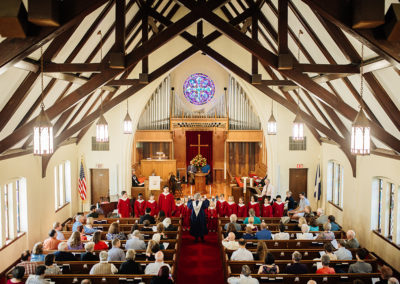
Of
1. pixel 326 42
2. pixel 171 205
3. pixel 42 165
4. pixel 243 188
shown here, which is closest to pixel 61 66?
pixel 42 165

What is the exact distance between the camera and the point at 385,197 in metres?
10.1

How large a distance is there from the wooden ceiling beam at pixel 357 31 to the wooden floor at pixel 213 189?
42.9 feet

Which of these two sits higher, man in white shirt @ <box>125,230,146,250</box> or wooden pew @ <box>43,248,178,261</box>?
man in white shirt @ <box>125,230,146,250</box>

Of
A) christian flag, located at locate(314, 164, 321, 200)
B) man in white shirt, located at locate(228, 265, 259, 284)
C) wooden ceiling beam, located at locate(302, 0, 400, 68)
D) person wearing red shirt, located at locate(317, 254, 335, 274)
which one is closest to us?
wooden ceiling beam, located at locate(302, 0, 400, 68)

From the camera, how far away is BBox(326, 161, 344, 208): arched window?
1358cm

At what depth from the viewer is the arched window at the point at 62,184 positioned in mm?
13148

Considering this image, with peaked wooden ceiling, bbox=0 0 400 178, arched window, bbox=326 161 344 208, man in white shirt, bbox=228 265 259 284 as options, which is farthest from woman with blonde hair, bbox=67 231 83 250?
arched window, bbox=326 161 344 208

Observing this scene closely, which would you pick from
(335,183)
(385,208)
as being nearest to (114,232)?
(385,208)

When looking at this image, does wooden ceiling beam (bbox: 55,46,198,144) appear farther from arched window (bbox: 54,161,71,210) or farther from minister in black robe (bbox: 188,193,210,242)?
minister in black robe (bbox: 188,193,210,242)

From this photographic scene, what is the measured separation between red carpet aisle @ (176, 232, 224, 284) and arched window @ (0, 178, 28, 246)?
4721 millimetres

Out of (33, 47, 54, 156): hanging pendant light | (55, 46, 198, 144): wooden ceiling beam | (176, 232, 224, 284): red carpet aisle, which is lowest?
(176, 232, 224, 284): red carpet aisle

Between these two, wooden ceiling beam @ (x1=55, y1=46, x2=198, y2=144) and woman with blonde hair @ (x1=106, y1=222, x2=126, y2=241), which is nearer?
woman with blonde hair @ (x1=106, y1=222, x2=126, y2=241)

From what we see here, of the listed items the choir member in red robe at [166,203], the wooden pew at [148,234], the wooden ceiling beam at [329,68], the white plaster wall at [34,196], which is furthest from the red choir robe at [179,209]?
the wooden ceiling beam at [329,68]

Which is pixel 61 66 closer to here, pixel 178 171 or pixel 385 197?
pixel 385 197
